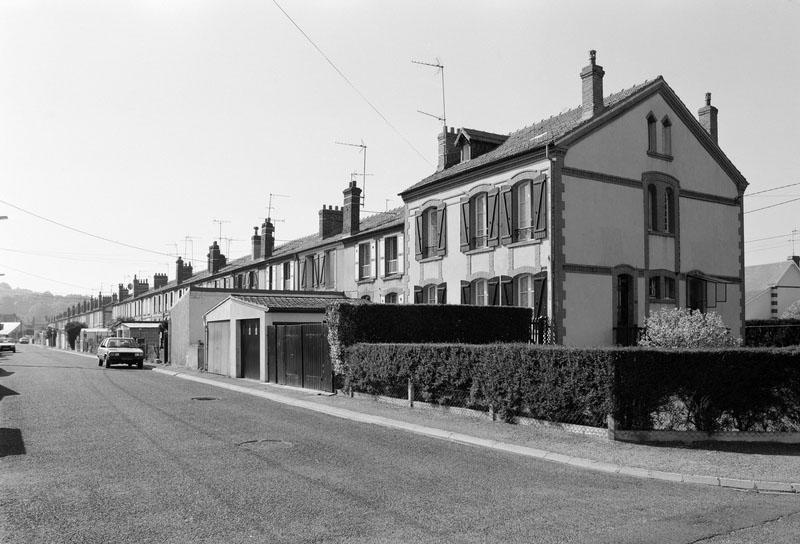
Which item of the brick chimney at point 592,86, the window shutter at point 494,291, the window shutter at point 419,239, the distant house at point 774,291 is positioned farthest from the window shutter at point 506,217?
the distant house at point 774,291

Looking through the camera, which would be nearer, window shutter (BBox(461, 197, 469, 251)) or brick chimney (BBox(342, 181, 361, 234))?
window shutter (BBox(461, 197, 469, 251))

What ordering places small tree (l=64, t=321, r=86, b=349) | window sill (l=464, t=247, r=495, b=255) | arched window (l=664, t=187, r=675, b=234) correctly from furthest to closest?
1. small tree (l=64, t=321, r=86, b=349)
2. arched window (l=664, t=187, r=675, b=234)
3. window sill (l=464, t=247, r=495, b=255)

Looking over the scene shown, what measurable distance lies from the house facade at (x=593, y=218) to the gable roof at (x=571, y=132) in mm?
65

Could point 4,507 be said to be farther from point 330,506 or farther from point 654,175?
point 654,175

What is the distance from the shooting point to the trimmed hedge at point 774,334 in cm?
3182

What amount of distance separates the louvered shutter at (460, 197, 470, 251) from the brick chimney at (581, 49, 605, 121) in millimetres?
5593

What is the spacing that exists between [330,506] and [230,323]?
24.3 meters

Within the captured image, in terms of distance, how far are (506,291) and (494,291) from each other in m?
0.92

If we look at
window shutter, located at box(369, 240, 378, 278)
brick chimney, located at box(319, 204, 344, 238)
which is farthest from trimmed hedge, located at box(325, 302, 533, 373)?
brick chimney, located at box(319, 204, 344, 238)

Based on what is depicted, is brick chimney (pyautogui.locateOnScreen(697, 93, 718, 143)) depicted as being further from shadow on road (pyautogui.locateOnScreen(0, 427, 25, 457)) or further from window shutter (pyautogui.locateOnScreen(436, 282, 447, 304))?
shadow on road (pyautogui.locateOnScreen(0, 427, 25, 457))

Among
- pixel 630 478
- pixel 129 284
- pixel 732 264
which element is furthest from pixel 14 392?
pixel 129 284

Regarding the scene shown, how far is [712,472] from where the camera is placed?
937 centimetres

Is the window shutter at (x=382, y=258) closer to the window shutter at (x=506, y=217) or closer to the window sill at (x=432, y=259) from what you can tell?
the window sill at (x=432, y=259)

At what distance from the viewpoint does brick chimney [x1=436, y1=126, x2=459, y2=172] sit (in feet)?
100
